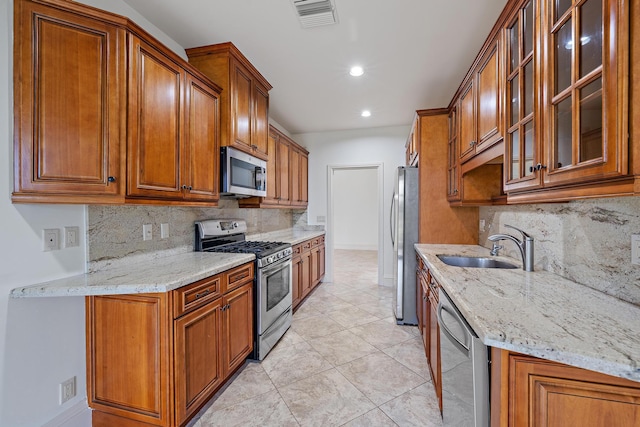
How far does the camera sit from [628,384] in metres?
0.78

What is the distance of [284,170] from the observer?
405cm

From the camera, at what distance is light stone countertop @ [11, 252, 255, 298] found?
4.52 ft

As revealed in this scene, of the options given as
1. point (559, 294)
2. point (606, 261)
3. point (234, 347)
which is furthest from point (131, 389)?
point (606, 261)

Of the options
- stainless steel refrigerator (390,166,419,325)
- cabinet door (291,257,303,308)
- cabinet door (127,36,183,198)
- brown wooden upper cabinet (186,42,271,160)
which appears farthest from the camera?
cabinet door (291,257,303,308)

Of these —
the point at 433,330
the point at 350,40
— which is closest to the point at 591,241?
the point at 433,330

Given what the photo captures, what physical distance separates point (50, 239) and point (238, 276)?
110 centimetres

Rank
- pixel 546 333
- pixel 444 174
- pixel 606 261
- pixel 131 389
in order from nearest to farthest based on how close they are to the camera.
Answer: pixel 546 333 → pixel 606 261 → pixel 131 389 → pixel 444 174

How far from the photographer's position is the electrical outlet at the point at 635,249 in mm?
1126

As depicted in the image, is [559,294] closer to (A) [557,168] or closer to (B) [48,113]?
(A) [557,168]

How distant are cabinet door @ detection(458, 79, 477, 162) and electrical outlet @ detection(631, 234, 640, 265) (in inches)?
46.3

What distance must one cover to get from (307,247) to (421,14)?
2.92 meters

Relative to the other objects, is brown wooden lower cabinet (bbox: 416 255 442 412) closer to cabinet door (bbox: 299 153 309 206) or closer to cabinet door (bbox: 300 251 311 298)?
cabinet door (bbox: 300 251 311 298)

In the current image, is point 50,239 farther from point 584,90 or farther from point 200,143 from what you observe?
point 584,90

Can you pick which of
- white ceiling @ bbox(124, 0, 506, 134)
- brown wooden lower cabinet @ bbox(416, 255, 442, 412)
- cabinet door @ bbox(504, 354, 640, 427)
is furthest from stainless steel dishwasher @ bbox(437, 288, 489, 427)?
white ceiling @ bbox(124, 0, 506, 134)
